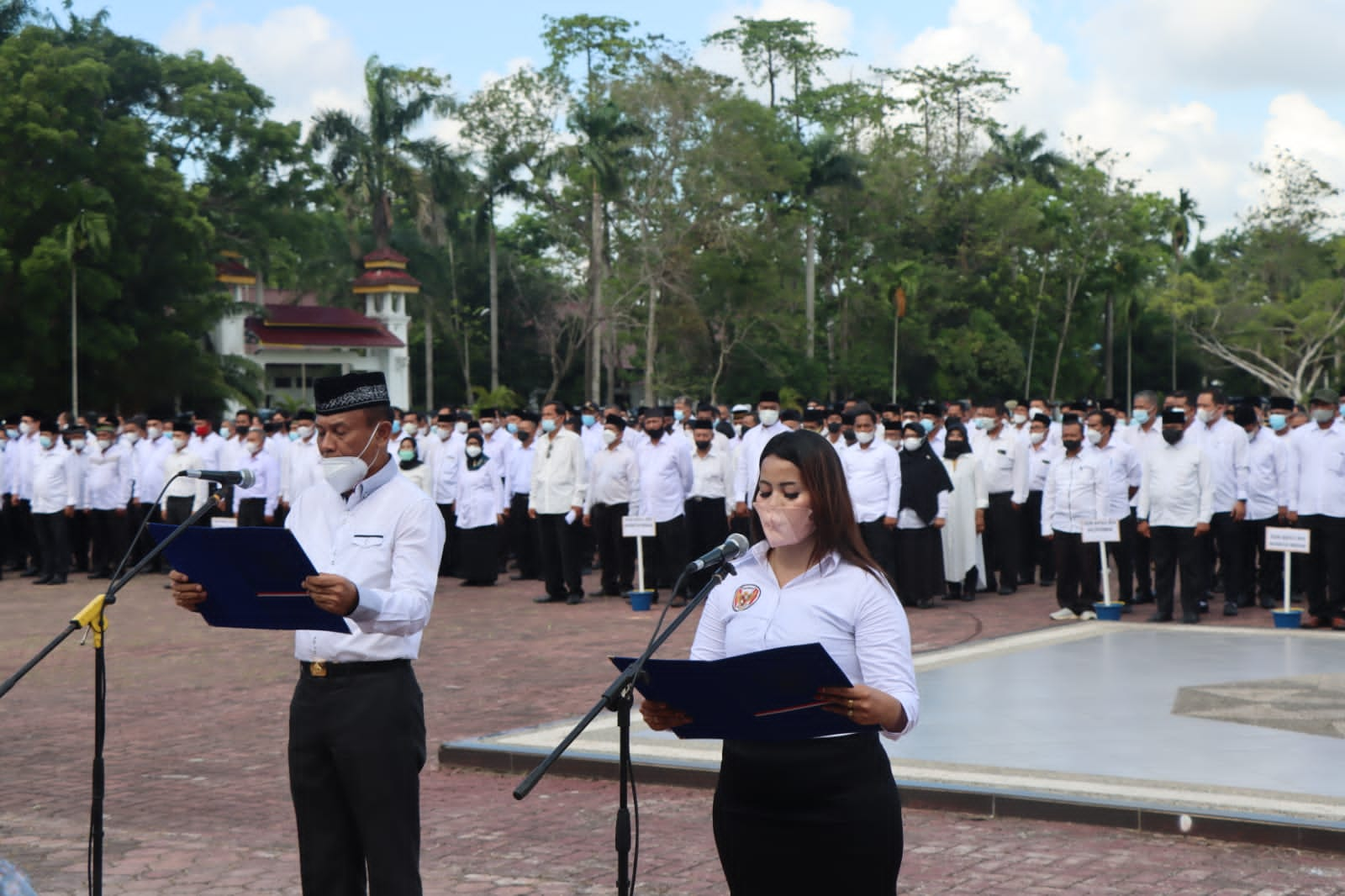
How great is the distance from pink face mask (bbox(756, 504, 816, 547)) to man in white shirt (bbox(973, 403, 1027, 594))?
15483 mm

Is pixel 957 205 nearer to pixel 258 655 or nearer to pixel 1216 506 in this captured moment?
pixel 1216 506

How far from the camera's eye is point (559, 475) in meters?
18.5

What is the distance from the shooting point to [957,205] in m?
61.4

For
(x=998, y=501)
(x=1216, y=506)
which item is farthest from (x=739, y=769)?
(x=998, y=501)

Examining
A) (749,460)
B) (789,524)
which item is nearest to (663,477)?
(749,460)

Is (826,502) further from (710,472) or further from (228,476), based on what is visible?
(710,472)

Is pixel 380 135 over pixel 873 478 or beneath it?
over

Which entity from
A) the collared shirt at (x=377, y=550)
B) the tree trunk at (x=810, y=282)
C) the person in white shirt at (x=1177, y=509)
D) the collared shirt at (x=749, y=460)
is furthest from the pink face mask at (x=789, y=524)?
the tree trunk at (x=810, y=282)

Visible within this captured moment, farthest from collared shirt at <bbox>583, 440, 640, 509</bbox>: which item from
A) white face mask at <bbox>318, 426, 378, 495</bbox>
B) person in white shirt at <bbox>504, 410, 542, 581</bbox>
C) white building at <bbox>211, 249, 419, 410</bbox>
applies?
white building at <bbox>211, 249, 419, 410</bbox>

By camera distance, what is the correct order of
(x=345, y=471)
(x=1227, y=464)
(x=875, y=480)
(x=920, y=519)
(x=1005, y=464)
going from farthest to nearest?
(x=1005, y=464)
(x=920, y=519)
(x=875, y=480)
(x=1227, y=464)
(x=345, y=471)

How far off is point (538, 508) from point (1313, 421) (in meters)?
8.15

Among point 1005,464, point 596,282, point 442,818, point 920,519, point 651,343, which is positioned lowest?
point 442,818

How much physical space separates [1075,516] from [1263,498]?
6.86ft

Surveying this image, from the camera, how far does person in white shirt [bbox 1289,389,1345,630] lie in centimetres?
1484
